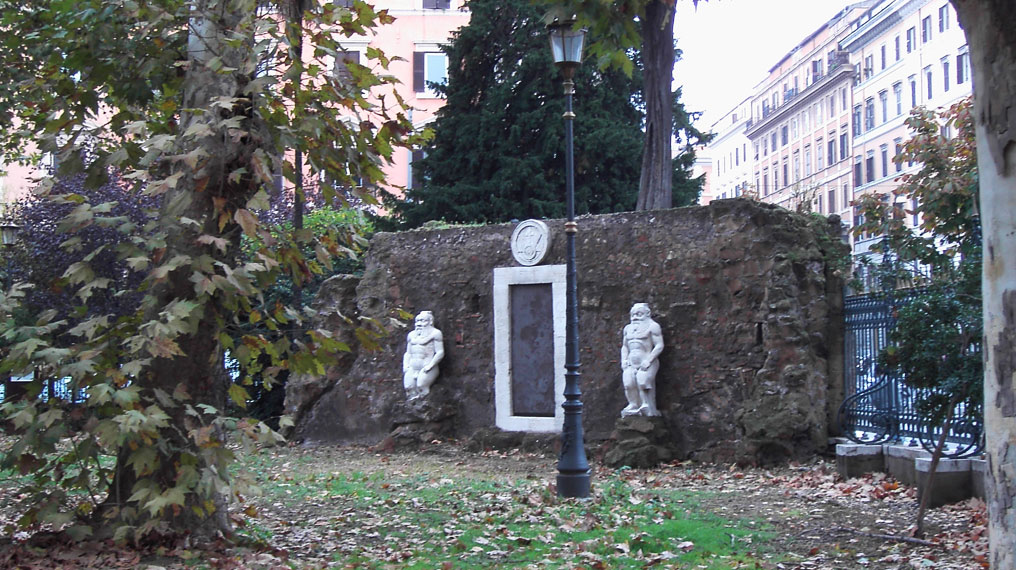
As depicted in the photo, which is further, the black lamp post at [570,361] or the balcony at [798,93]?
the balcony at [798,93]

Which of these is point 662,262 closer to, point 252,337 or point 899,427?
point 899,427

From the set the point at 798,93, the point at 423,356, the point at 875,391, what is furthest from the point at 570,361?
the point at 798,93

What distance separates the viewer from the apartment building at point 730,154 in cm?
8275

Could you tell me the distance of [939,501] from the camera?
873 cm

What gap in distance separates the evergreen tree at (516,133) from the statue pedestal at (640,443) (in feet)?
31.8

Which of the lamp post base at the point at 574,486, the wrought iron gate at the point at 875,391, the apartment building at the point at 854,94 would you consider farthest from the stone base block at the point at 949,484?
the apartment building at the point at 854,94

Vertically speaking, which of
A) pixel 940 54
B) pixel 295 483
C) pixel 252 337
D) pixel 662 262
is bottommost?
pixel 295 483

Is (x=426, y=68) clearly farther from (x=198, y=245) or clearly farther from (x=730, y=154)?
(x=730, y=154)

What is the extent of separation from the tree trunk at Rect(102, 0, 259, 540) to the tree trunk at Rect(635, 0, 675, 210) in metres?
11.9

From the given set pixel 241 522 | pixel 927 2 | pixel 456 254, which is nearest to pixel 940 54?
pixel 927 2

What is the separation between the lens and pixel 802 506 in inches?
374

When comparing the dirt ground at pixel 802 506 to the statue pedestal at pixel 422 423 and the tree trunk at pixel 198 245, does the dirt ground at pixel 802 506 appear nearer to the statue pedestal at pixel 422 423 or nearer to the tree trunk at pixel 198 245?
the statue pedestal at pixel 422 423

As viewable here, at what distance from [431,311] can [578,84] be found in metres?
9.34

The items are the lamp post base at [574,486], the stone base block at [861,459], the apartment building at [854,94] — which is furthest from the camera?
the apartment building at [854,94]
